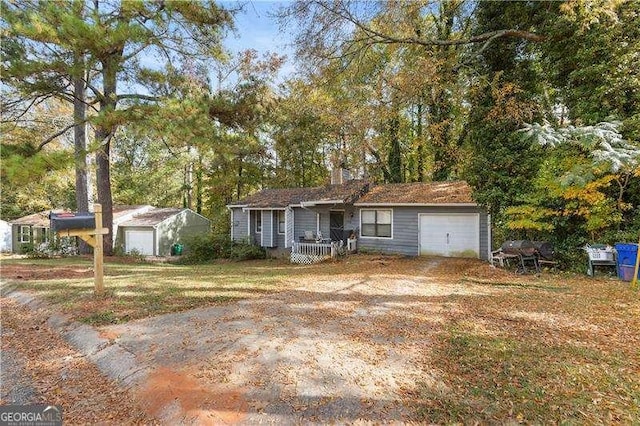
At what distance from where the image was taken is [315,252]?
1630cm

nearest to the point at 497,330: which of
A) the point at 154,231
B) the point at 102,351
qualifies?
the point at 102,351

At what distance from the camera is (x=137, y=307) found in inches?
253

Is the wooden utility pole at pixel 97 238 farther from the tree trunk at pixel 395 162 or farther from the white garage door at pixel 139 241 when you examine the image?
the tree trunk at pixel 395 162

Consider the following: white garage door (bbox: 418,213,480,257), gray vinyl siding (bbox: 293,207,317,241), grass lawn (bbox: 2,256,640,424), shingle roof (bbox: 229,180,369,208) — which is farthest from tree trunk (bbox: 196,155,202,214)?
white garage door (bbox: 418,213,480,257)

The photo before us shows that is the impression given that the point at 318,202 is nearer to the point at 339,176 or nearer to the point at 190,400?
the point at 339,176

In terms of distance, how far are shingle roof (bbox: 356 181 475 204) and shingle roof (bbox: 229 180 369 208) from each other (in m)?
0.58

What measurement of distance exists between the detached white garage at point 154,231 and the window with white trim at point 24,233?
9.05 meters

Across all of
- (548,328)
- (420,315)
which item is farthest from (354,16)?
(548,328)

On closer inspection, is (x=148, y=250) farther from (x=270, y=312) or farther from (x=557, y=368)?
(x=557, y=368)

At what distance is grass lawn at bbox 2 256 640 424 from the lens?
327 cm

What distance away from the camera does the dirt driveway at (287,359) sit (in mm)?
3221

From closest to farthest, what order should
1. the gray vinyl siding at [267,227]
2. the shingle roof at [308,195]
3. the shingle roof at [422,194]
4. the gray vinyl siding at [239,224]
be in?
the shingle roof at [422,194], the shingle roof at [308,195], the gray vinyl siding at [267,227], the gray vinyl siding at [239,224]

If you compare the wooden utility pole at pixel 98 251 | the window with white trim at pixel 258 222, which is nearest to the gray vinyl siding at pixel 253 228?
the window with white trim at pixel 258 222

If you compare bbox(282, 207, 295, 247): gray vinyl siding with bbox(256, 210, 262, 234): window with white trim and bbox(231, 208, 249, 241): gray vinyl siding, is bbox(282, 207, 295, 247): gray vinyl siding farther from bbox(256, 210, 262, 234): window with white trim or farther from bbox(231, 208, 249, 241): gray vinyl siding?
bbox(231, 208, 249, 241): gray vinyl siding
